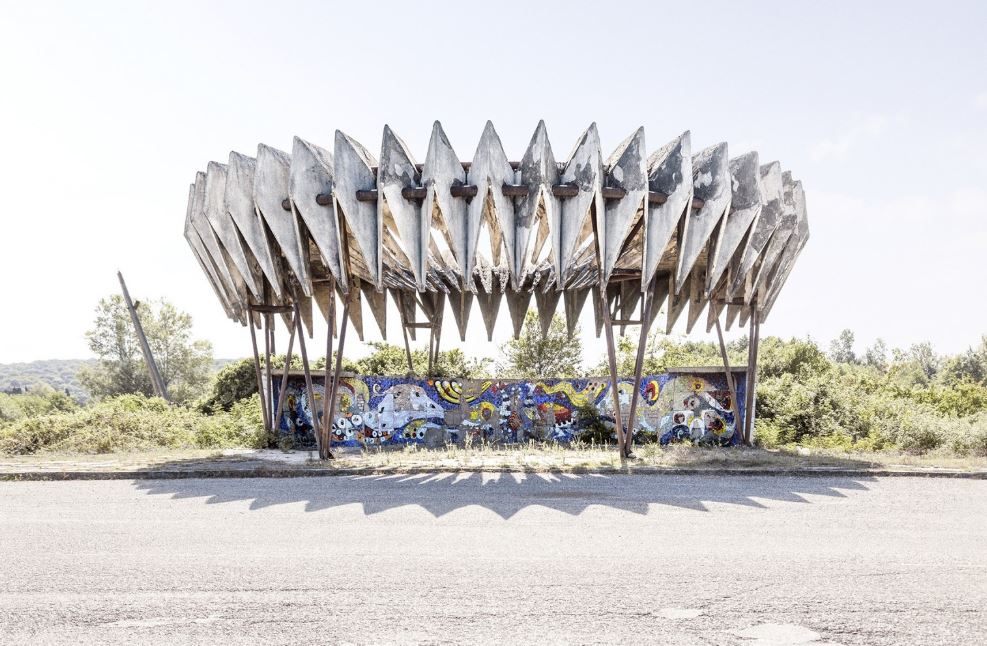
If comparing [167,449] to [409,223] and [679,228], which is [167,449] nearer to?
[409,223]

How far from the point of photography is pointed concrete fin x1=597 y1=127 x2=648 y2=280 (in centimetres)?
1584

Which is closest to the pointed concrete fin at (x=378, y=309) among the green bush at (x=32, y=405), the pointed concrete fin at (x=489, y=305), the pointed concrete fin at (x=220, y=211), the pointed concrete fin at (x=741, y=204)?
the pointed concrete fin at (x=489, y=305)

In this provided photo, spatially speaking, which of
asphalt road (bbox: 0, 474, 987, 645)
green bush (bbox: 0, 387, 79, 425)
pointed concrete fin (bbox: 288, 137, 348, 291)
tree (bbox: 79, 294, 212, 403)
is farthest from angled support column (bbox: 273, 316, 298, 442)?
tree (bbox: 79, 294, 212, 403)

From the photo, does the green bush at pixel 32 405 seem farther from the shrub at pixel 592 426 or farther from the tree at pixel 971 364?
the tree at pixel 971 364

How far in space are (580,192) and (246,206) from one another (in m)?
8.29

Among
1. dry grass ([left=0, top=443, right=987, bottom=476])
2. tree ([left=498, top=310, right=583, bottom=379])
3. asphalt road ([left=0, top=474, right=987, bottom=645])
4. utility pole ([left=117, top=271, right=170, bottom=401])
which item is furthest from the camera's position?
tree ([left=498, top=310, right=583, bottom=379])

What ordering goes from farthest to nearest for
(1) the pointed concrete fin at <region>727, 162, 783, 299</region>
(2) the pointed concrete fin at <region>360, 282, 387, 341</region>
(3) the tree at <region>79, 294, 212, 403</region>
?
1. (3) the tree at <region>79, 294, 212, 403</region>
2. (2) the pointed concrete fin at <region>360, 282, 387, 341</region>
3. (1) the pointed concrete fin at <region>727, 162, 783, 299</region>

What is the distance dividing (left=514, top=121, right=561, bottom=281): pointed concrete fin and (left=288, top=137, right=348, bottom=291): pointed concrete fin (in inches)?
171

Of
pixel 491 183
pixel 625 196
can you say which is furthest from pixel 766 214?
pixel 491 183

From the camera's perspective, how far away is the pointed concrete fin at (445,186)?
15.7 metres

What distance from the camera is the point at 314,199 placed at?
1630 centimetres

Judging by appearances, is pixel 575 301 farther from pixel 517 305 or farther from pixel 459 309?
pixel 459 309

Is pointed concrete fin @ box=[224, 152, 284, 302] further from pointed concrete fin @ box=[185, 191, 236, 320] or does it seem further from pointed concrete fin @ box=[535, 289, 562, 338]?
pointed concrete fin @ box=[535, 289, 562, 338]

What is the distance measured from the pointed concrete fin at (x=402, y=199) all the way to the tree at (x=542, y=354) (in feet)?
105
